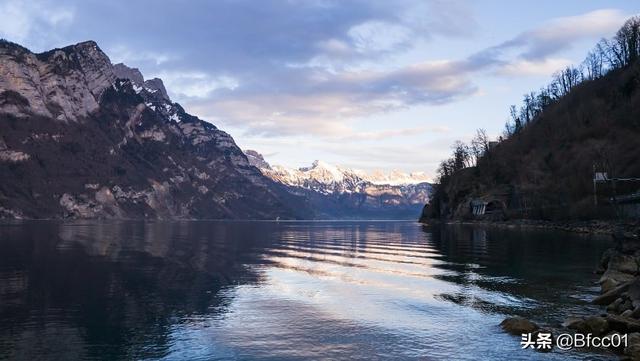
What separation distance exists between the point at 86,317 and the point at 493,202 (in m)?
175

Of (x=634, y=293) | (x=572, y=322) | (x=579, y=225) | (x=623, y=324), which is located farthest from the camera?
(x=579, y=225)

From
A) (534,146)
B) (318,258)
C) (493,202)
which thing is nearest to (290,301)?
(318,258)

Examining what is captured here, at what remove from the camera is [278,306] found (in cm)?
3716

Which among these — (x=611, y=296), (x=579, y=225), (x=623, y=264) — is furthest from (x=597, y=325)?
(x=579, y=225)

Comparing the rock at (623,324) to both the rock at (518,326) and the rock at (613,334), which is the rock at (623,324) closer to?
the rock at (613,334)

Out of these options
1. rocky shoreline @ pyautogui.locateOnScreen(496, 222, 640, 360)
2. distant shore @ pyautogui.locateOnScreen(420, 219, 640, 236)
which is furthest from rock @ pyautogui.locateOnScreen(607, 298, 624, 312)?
distant shore @ pyautogui.locateOnScreen(420, 219, 640, 236)

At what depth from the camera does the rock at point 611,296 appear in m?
34.7

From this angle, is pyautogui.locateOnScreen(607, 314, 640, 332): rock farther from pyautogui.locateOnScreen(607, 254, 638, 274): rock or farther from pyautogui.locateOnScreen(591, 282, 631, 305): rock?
pyautogui.locateOnScreen(607, 254, 638, 274): rock

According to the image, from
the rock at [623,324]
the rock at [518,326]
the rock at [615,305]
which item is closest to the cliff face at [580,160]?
the rock at [615,305]

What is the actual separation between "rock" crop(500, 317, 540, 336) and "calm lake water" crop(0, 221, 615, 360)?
1.98ft

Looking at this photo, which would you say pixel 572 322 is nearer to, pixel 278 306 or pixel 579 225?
pixel 278 306

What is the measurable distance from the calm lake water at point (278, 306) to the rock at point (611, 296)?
0.96 metres

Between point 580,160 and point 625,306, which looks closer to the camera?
point 625,306

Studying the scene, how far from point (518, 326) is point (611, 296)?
412 inches
